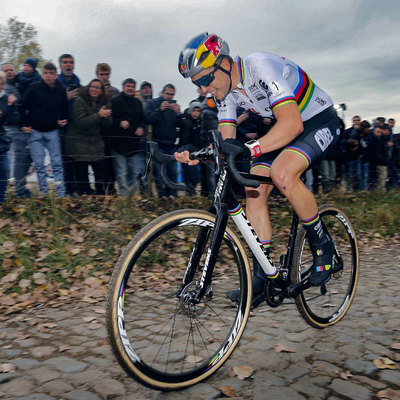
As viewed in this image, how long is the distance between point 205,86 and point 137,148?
481cm

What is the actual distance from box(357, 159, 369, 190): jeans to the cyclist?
8732 millimetres

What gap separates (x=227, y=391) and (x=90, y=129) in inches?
222

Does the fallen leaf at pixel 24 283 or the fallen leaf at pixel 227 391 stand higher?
the fallen leaf at pixel 24 283

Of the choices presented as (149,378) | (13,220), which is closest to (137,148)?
(13,220)

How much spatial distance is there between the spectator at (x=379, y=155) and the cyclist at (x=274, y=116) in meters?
9.31

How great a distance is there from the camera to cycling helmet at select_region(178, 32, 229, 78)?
3.04 m

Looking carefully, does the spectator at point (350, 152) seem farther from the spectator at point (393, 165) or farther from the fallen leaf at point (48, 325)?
the fallen leaf at point (48, 325)

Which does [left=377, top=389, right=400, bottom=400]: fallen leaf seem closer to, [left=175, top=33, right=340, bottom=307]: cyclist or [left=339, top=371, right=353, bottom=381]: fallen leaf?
[left=339, top=371, right=353, bottom=381]: fallen leaf

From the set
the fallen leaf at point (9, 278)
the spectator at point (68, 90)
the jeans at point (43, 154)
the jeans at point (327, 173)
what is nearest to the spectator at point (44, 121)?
the jeans at point (43, 154)

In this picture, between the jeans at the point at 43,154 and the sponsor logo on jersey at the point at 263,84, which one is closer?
the sponsor logo on jersey at the point at 263,84

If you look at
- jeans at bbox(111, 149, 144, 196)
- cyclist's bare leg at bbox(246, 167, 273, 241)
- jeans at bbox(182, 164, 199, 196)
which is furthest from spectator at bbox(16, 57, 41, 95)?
cyclist's bare leg at bbox(246, 167, 273, 241)

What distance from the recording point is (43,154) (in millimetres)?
7090

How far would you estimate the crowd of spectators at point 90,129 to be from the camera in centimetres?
696

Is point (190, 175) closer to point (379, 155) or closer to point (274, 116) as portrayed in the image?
point (274, 116)
